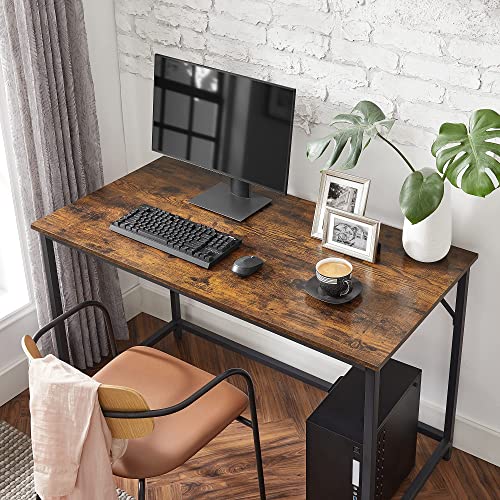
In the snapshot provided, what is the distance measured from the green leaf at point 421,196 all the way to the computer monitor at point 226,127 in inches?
17.7

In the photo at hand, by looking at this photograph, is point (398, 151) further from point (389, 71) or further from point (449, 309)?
point (449, 309)

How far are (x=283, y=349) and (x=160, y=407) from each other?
89 centimetres

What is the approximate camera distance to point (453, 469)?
2824 mm

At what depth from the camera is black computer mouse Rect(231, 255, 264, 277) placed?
2.41 m

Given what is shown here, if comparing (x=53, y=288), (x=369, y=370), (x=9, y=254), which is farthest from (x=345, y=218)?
(x=9, y=254)

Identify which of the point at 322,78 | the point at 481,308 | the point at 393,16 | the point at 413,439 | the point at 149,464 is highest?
the point at 393,16

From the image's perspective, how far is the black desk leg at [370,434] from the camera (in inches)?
84.9

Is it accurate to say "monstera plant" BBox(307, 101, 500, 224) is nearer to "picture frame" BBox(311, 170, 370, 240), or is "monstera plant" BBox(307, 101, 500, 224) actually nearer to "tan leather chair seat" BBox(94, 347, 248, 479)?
"picture frame" BBox(311, 170, 370, 240)

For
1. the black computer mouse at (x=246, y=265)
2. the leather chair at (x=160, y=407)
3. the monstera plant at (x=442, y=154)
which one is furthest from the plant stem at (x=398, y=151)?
the leather chair at (x=160, y=407)

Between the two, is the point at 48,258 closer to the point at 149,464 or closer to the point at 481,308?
the point at 149,464

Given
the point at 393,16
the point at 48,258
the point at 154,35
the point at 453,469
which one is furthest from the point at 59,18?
the point at 453,469

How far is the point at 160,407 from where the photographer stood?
2402mm

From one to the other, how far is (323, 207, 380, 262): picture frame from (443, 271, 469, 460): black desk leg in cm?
30

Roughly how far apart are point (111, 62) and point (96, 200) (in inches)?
23.4
